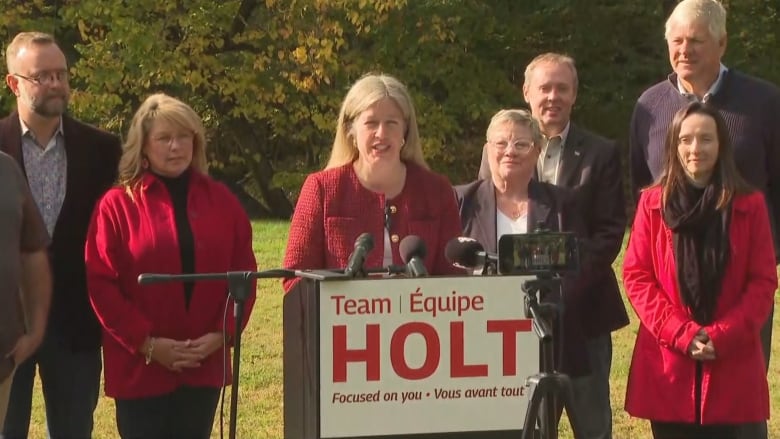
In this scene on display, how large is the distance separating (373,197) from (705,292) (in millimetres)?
1439

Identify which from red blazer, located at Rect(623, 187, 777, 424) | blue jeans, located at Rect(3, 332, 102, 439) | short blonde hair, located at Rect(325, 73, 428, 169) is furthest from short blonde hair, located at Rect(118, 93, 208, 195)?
red blazer, located at Rect(623, 187, 777, 424)

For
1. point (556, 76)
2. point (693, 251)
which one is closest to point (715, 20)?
point (556, 76)

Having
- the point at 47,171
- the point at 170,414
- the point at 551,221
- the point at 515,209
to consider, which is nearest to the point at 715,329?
the point at 551,221

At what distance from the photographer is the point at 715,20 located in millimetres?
5859

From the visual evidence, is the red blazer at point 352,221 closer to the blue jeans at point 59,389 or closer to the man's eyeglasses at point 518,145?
the man's eyeglasses at point 518,145

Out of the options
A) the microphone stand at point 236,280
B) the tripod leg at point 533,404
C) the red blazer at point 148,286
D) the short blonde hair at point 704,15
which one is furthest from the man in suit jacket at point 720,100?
the microphone stand at point 236,280

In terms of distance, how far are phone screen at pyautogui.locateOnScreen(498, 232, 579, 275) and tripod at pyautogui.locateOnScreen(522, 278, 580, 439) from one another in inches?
3.8

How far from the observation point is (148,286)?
211 inches

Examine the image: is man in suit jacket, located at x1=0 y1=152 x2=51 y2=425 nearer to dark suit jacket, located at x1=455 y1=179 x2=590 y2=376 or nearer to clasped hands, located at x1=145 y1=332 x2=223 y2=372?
clasped hands, located at x1=145 y1=332 x2=223 y2=372

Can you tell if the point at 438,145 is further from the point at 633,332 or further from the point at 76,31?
the point at 633,332

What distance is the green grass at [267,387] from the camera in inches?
304

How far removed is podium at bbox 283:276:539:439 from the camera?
4230 mm

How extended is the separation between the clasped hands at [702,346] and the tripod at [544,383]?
157 centimetres

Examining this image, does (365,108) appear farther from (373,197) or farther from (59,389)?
(59,389)
